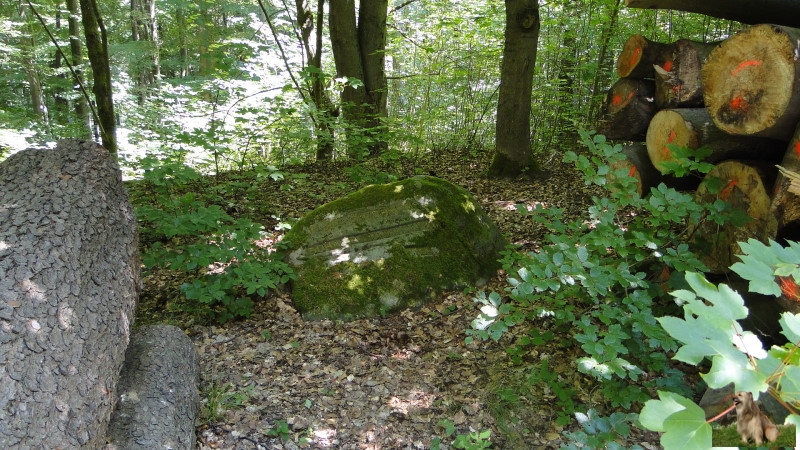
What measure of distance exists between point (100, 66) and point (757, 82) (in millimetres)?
7256

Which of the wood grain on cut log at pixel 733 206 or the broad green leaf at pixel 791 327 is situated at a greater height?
the broad green leaf at pixel 791 327

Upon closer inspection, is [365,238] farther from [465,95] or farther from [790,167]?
[465,95]

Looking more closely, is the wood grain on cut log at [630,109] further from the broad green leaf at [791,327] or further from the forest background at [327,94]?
the broad green leaf at [791,327]

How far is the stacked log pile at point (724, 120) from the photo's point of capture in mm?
2486

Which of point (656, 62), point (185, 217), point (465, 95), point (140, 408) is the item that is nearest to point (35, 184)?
point (185, 217)

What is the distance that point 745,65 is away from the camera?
102 inches

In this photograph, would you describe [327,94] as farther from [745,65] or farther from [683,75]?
[745,65]

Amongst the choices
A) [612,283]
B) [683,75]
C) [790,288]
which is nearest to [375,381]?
[612,283]

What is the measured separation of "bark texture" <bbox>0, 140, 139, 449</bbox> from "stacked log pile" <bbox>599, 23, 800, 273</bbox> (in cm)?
336

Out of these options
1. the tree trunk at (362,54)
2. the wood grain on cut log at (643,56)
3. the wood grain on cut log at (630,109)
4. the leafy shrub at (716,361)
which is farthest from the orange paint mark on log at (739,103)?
the tree trunk at (362,54)

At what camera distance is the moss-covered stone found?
169 inches

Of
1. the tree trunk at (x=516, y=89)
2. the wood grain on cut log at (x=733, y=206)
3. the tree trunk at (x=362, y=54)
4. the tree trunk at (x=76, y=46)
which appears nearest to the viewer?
the wood grain on cut log at (x=733, y=206)

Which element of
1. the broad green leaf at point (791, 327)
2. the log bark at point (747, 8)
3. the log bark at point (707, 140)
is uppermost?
the log bark at point (747, 8)

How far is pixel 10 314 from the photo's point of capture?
228cm
